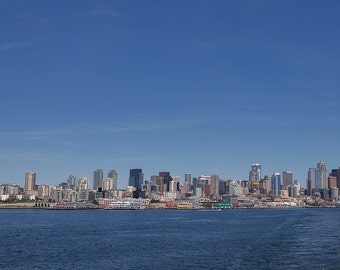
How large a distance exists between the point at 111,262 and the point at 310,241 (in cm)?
3045

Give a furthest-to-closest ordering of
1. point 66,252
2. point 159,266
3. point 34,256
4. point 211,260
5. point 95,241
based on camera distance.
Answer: point 95,241
point 66,252
point 34,256
point 211,260
point 159,266

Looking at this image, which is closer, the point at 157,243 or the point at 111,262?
the point at 111,262

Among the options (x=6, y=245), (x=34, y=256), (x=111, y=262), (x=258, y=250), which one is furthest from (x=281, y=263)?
(x=6, y=245)

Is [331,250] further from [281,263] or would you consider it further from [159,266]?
[159,266]

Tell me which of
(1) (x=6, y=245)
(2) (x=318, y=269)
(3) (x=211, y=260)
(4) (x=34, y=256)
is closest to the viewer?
(2) (x=318, y=269)

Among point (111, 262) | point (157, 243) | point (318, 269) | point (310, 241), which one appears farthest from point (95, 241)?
point (318, 269)

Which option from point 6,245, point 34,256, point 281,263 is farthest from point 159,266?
point 6,245

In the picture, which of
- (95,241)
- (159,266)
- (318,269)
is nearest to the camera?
(318,269)

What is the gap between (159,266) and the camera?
43969mm

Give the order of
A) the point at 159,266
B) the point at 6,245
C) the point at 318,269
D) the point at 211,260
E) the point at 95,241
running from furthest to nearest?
the point at 95,241
the point at 6,245
the point at 211,260
the point at 159,266
the point at 318,269

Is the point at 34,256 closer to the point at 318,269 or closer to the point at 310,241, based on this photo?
the point at 318,269

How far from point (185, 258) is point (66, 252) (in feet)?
47.3

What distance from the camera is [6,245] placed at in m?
60.6

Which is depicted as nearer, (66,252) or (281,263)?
(281,263)
